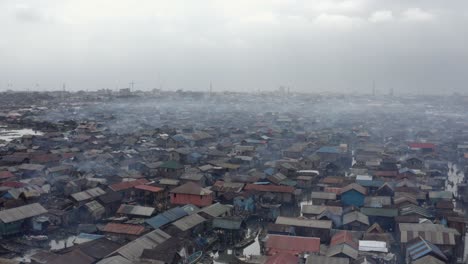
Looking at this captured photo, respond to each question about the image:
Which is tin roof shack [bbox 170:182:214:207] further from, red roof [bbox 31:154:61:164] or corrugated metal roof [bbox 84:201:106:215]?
red roof [bbox 31:154:61:164]

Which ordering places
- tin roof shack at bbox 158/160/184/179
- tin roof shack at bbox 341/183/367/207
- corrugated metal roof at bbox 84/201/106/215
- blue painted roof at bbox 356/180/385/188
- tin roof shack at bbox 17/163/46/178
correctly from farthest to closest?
tin roof shack at bbox 158/160/184/179
tin roof shack at bbox 17/163/46/178
blue painted roof at bbox 356/180/385/188
tin roof shack at bbox 341/183/367/207
corrugated metal roof at bbox 84/201/106/215

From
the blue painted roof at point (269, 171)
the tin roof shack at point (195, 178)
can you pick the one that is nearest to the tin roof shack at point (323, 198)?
the blue painted roof at point (269, 171)

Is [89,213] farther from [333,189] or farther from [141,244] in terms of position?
[333,189]

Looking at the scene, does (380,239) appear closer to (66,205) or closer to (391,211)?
(391,211)

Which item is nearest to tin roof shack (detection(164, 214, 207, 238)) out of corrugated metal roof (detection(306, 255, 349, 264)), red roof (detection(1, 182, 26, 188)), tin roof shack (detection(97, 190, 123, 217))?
tin roof shack (detection(97, 190, 123, 217))

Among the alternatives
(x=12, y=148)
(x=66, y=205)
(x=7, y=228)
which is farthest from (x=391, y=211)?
(x=12, y=148)

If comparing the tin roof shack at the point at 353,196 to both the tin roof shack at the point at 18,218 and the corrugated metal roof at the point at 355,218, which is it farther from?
the tin roof shack at the point at 18,218

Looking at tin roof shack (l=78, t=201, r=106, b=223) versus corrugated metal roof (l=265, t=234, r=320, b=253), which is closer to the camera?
corrugated metal roof (l=265, t=234, r=320, b=253)
